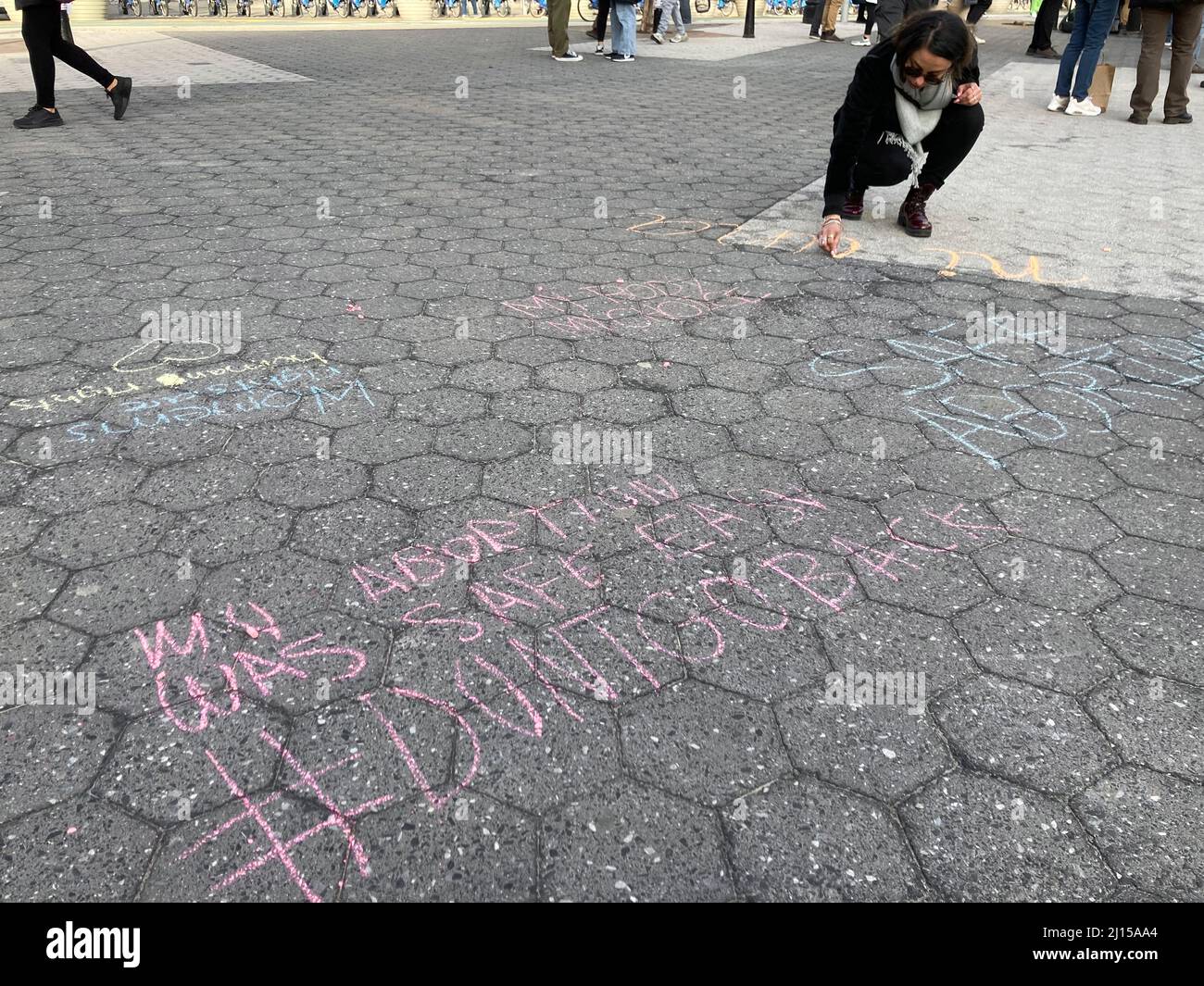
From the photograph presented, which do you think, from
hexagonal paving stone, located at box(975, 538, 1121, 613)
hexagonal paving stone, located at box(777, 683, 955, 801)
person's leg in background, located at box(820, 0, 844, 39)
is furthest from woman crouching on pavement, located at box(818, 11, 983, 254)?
person's leg in background, located at box(820, 0, 844, 39)

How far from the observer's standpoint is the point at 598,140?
299 inches

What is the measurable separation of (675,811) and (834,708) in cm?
47

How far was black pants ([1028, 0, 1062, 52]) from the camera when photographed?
14.5 meters

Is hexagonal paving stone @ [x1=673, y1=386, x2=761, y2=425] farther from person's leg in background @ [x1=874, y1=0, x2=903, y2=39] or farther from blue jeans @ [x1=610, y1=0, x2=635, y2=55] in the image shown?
blue jeans @ [x1=610, y1=0, x2=635, y2=55]

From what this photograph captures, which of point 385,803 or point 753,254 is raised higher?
point 753,254

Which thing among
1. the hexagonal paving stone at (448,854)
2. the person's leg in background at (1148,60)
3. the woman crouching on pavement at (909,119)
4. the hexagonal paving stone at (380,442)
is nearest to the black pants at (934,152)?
the woman crouching on pavement at (909,119)

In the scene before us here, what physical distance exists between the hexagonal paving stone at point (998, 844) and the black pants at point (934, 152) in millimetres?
3967

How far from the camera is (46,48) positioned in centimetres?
709

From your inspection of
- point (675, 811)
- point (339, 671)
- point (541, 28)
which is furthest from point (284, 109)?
point (541, 28)

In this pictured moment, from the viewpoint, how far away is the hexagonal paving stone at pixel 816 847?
5.18 ft

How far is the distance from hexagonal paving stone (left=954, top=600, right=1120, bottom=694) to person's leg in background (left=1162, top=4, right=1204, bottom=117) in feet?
26.5

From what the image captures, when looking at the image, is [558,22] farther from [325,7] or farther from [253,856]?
[253,856]

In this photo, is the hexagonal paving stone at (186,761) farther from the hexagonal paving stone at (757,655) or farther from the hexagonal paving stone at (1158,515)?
the hexagonal paving stone at (1158,515)
